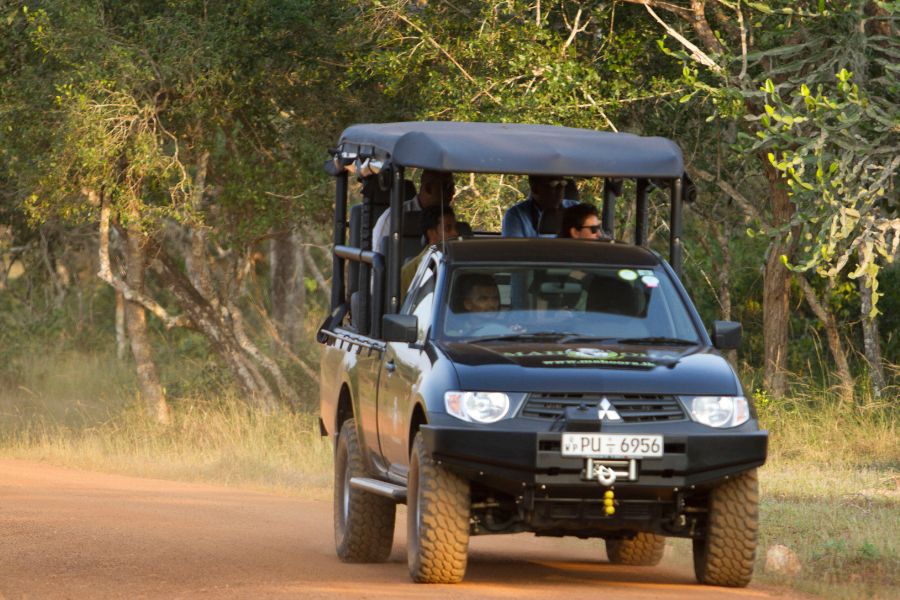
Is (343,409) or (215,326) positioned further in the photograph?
(215,326)

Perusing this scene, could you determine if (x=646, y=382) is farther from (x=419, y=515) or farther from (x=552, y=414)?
(x=419, y=515)

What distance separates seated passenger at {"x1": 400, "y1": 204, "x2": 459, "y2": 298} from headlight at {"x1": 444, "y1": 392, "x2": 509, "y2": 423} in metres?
2.07

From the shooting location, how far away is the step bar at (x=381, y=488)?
8.73 metres

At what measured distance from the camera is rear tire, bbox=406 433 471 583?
7980 millimetres

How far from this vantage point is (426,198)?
10.6m

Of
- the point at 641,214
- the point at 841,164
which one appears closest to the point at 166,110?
the point at 841,164

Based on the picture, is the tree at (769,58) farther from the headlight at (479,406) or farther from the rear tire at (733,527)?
the headlight at (479,406)

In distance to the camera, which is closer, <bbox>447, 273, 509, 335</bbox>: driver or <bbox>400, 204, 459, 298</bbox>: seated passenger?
<bbox>447, 273, 509, 335</bbox>: driver

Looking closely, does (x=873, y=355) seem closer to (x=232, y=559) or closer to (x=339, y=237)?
(x=339, y=237)

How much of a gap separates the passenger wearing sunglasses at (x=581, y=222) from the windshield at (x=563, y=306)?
117 centimetres

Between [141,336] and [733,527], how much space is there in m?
15.6

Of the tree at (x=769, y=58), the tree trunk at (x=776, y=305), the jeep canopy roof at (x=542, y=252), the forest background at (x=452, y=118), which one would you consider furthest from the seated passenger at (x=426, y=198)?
the tree trunk at (x=776, y=305)

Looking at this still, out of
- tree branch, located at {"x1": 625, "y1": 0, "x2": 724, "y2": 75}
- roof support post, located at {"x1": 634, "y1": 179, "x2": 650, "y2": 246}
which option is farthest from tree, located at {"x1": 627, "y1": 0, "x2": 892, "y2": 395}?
roof support post, located at {"x1": 634, "y1": 179, "x2": 650, "y2": 246}

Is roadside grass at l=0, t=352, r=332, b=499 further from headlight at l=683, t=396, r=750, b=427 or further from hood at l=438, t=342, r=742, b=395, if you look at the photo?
headlight at l=683, t=396, r=750, b=427
